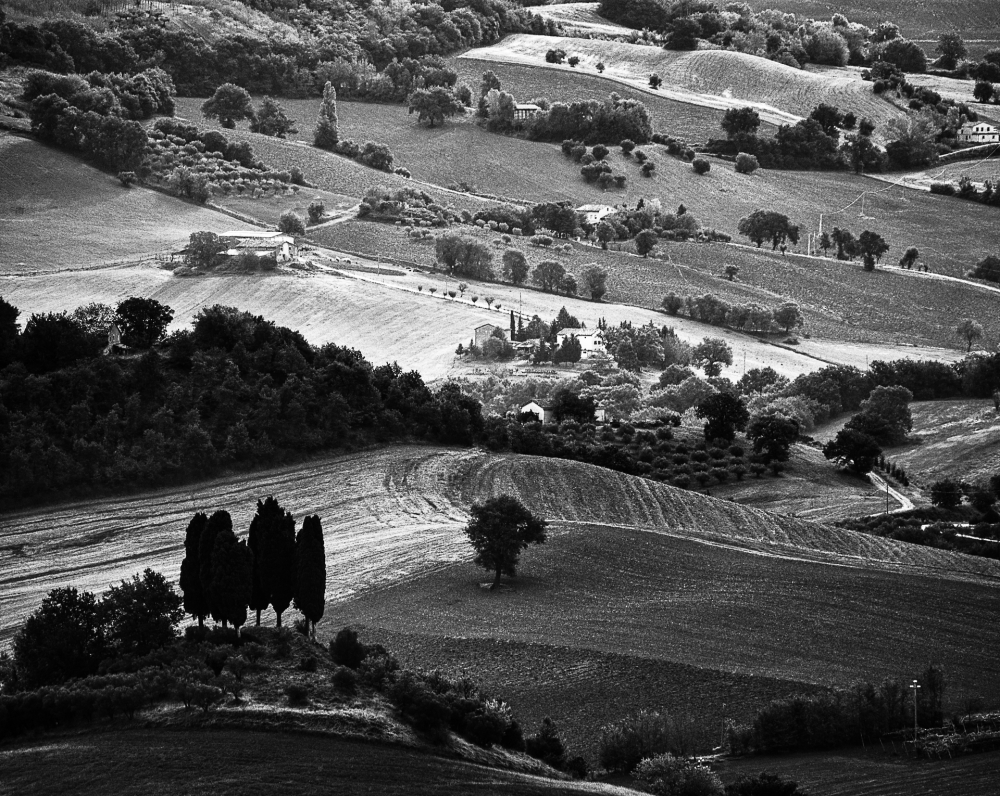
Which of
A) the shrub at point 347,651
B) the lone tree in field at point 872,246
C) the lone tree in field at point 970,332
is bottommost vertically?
the lone tree in field at point 970,332

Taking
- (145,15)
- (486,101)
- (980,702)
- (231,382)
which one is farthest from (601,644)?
(145,15)

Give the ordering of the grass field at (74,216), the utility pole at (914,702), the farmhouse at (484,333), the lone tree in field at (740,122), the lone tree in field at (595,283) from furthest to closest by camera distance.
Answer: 1. the lone tree in field at (740,122)
2. the grass field at (74,216)
3. the lone tree in field at (595,283)
4. the farmhouse at (484,333)
5. the utility pole at (914,702)

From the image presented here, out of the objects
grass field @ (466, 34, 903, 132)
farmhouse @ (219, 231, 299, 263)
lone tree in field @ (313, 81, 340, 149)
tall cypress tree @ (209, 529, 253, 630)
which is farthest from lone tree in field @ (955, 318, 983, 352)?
tall cypress tree @ (209, 529, 253, 630)

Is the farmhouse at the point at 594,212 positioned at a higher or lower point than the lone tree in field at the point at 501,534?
lower

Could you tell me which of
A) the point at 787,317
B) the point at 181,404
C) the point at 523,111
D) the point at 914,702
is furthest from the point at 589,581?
the point at 523,111

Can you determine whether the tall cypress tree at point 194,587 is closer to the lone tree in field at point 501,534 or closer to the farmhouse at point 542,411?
the lone tree in field at point 501,534

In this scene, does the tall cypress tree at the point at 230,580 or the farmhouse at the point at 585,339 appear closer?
the tall cypress tree at the point at 230,580

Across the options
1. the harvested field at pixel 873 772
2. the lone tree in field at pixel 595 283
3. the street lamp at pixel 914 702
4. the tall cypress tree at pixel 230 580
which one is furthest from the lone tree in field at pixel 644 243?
the harvested field at pixel 873 772
